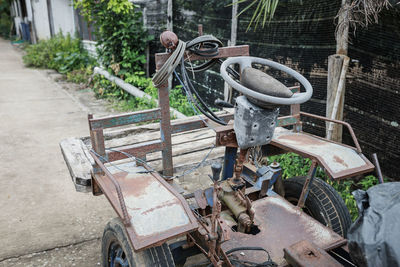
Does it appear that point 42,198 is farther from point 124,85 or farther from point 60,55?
point 60,55

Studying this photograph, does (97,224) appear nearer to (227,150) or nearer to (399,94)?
(227,150)

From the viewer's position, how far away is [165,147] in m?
2.74

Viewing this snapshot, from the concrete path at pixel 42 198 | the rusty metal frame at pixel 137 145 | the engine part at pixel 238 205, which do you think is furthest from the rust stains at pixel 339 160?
the concrete path at pixel 42 198

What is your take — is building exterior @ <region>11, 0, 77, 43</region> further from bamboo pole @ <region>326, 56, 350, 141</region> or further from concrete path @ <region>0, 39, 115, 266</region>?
bamboo pole @ <region>326, 56, 350, 141</region>

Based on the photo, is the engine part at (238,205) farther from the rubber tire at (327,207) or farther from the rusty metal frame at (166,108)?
the rubber tire at (327,207)

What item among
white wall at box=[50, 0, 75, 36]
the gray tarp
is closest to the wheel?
the gray tarp

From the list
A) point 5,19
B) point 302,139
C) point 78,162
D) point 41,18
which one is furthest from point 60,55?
point 5,19

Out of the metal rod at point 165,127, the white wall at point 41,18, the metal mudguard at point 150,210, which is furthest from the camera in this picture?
the white wall at point 41,18

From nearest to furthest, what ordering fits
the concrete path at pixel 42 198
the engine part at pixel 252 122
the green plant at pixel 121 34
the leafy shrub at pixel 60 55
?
the engine part at pixel 252 122, the concrete path at pixel 42 198, the green plant at pixel 121 34, the leafy shrub at pixel 60 55

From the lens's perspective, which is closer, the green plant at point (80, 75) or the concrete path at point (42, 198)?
the concrete path at point (42, 198)

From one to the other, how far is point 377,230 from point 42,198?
3.74m

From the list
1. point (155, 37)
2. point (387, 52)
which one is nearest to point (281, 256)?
point (387, 52)

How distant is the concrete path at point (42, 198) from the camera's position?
325cm

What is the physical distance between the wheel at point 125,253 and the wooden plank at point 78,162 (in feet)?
1.61
